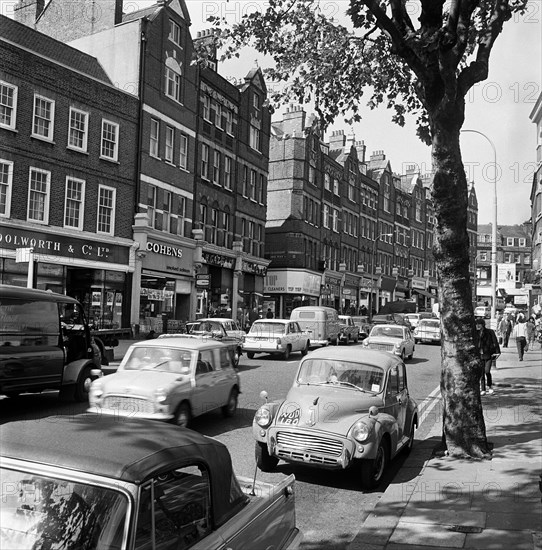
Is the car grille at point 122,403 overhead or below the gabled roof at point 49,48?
below

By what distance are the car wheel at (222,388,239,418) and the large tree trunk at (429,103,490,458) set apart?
4102mm

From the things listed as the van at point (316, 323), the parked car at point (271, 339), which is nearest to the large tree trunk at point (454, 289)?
the parked car at point (271, 339)

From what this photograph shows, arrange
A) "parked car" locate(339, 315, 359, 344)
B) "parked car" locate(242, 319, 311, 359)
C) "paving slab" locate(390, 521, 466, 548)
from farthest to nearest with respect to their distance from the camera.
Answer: "parked car" locate(339, 315, 359, 344) < "parked car" locate(242, 319, 311, 359) < "paving slab" locate(390, 521, 466, 548)

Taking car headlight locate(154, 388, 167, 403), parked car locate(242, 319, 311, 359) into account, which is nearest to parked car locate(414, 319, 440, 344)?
parked car locate(242, 319, 311, 359)

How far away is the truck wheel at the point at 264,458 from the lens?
750cm

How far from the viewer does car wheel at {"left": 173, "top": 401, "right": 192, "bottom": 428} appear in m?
9.41

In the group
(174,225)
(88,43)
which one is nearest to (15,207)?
(174,225)

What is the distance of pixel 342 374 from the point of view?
332 inches

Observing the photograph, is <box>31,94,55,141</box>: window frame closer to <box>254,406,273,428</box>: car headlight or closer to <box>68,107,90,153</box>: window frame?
<box>68,107,90,153</box>: window frame

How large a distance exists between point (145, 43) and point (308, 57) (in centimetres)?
1950

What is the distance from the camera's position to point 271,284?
47.5 m

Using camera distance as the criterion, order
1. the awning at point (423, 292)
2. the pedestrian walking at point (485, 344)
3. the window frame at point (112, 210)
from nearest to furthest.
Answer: the pedestrian walking at point (485, 344), the window frame at point (112, 210), the awning at point (423, 292)

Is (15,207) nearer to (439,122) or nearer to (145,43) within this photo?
(145,43)

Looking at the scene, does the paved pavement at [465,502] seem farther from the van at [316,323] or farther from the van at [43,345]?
the van at [316,323]
